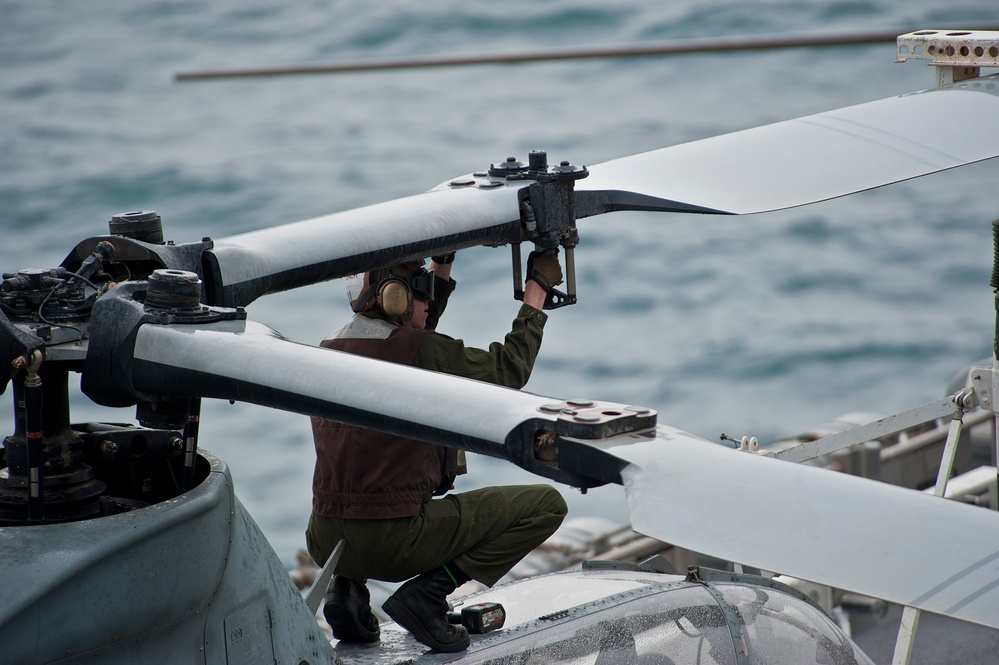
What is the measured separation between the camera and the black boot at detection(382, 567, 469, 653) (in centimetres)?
441

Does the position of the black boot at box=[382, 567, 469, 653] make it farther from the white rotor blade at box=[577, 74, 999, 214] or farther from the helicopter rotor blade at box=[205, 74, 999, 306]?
the white rotor blade at box=[577, 74, 999, 214]

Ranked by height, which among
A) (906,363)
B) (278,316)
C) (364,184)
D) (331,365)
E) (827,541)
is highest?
(331,365)

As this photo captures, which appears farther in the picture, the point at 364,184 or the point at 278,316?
the point at 364,184

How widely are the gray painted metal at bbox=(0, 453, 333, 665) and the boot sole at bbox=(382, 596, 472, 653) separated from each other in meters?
0.74

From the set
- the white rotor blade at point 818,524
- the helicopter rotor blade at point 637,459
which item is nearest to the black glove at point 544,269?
the helicopter rotor blade at point 637,459

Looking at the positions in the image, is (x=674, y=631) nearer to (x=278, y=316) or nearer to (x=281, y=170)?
(x=278, y=316)

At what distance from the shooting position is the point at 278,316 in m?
24.2

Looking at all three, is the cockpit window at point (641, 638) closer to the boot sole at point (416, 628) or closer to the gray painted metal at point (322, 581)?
the boot sole at point (416, 628)

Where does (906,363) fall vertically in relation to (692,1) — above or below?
below

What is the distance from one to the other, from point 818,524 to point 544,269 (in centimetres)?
258

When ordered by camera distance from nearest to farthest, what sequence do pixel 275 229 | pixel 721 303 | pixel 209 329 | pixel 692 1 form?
1. pixel 209 329
2. pixel 275 229
3. pixel 721 303
4. pixel 692 1

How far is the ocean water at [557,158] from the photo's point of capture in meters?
23.4

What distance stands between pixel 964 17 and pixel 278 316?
2026cm

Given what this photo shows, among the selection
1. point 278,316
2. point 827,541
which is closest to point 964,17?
point 278,316
